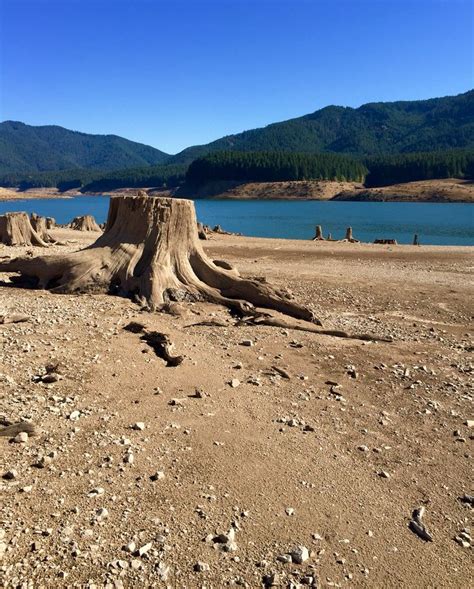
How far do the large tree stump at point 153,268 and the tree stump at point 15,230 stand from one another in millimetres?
9729

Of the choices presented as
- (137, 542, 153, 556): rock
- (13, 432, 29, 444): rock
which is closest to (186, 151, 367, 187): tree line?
(13, 432, 29, 444): rock

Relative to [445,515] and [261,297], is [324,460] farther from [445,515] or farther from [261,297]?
[261,297]

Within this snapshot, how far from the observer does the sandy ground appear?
15.1 feet

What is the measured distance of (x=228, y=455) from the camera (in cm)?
615

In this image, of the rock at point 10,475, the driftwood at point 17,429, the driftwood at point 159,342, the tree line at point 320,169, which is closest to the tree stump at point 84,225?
the driftwood at point 159,342

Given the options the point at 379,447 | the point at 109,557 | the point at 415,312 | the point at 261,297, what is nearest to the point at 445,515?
the point at 379,447

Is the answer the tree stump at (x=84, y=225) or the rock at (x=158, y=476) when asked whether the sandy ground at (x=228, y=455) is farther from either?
the tree stump at (x=84, y=225)

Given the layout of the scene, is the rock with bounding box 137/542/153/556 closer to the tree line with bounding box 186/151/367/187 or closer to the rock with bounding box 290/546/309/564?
the rock with bounding box 290/546/309/564

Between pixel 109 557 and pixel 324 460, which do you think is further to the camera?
pixel 324 460

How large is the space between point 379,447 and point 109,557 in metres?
3.44

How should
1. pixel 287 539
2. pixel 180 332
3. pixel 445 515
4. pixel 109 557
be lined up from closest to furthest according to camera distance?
pixel 109 557
pixel 287 539
pixel 445 515
pixel 180 332

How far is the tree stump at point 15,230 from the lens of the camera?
22594mm

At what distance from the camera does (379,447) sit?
6.61m

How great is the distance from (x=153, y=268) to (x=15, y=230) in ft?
41.9
